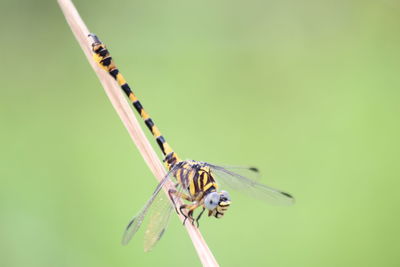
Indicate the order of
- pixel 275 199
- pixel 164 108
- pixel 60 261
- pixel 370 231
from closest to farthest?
pixel 275 199 < pixel 60 261 < pixel 370 231 < pixel 164 108

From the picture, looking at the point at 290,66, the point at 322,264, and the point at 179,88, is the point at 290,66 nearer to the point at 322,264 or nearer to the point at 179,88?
the point at 179,88

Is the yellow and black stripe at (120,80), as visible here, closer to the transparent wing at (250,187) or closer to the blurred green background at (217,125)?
the transparent wing at (250,187)

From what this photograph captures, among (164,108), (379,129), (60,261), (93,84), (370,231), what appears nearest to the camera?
(60,261)

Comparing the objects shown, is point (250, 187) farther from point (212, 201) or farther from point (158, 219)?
point (158, 219)

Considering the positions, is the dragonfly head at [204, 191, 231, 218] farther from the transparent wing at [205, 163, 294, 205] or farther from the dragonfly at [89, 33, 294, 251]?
the transparent wing at [205, 163, 294, 205]

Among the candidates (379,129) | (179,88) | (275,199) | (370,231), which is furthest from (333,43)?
(275,199)

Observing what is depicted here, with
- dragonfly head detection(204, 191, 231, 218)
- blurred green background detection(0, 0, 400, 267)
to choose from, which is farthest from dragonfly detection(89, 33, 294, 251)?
blurred green background detection(0, 0, 400, 267)
